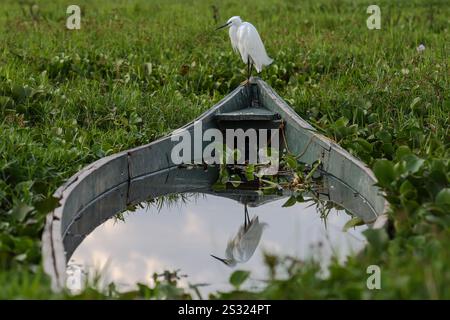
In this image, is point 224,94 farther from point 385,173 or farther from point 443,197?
point 443,197

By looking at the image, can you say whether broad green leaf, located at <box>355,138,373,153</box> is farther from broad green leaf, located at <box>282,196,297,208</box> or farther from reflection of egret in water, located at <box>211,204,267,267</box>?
reflection of egret in water, located at <box>211,204,267,267</box>

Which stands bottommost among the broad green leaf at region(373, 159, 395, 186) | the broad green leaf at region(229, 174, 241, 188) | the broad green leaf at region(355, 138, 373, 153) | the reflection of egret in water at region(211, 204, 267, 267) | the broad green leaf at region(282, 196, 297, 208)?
the reflection of egret in water at region(211, 204, 267, 267)

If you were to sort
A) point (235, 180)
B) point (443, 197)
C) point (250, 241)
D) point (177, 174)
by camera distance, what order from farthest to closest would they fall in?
point (177, 174), point (235, 180), point (250, 241), point (443, 197)

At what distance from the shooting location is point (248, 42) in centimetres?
766

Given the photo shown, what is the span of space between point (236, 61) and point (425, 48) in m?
2.03

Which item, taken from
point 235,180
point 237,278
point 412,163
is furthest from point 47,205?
point 235,180

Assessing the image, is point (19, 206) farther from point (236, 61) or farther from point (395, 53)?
point (395, 53)

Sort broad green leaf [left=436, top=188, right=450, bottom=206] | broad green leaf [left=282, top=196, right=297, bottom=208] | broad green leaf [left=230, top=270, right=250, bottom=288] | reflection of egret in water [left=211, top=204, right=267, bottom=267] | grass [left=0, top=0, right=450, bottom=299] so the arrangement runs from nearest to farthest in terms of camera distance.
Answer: broad green leaf [left=230, top=270, right=250, bottom=288], grass [left=0, top=0, right=450, bottom=299], broad green leaf [left=436, top=188, right=450, bottom=206], reflection of egret in water [left=211, top=204, right=267, bottom=267], broad green leaf [left=282, top=196, right=297, bottom=208]

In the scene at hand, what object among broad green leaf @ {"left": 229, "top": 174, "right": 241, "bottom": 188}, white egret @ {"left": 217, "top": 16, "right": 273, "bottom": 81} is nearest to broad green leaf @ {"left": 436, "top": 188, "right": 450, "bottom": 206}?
broad green leaf @ {"left": 229, "top": 174, "right": 241, "bottom": 188}

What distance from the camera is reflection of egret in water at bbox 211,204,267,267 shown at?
510 cm

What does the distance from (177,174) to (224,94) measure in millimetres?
1986

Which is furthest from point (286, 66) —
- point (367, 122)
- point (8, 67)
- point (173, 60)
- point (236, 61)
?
point (8, 67)

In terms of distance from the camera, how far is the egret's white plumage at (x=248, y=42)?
7672mm
